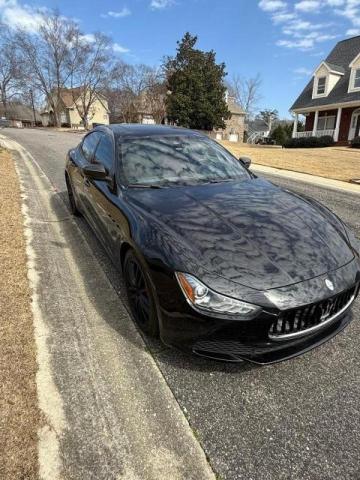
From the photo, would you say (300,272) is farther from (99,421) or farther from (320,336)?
(99,421)

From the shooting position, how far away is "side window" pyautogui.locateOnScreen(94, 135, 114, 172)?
356 cm

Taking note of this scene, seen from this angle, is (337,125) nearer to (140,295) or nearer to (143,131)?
(143,131)

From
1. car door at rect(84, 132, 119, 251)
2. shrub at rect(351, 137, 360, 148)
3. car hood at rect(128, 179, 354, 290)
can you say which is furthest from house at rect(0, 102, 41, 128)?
car hood at rect(128, 179, 354, 290)

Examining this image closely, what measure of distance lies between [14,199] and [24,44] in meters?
57.0

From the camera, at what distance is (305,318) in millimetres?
2111

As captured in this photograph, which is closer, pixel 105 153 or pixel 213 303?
pixel 213 303

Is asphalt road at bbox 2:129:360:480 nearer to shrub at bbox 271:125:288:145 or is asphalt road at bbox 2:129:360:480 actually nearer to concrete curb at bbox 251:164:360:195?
concrete curb at bbox 251:164:360:195

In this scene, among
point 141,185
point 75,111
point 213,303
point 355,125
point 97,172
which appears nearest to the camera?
point 213,303

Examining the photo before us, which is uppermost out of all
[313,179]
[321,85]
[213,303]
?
[321,85]

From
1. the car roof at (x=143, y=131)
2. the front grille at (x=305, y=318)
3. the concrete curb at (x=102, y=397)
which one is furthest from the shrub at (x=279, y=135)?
the front grille at (x=305, y=318)

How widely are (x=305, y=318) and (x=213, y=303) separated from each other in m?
0.58

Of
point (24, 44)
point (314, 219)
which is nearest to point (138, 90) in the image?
point (24, 44)

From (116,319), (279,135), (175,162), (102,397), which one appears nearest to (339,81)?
(279,135)

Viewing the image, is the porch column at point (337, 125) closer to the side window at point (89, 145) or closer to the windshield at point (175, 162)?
the side window at point (89, 145)
